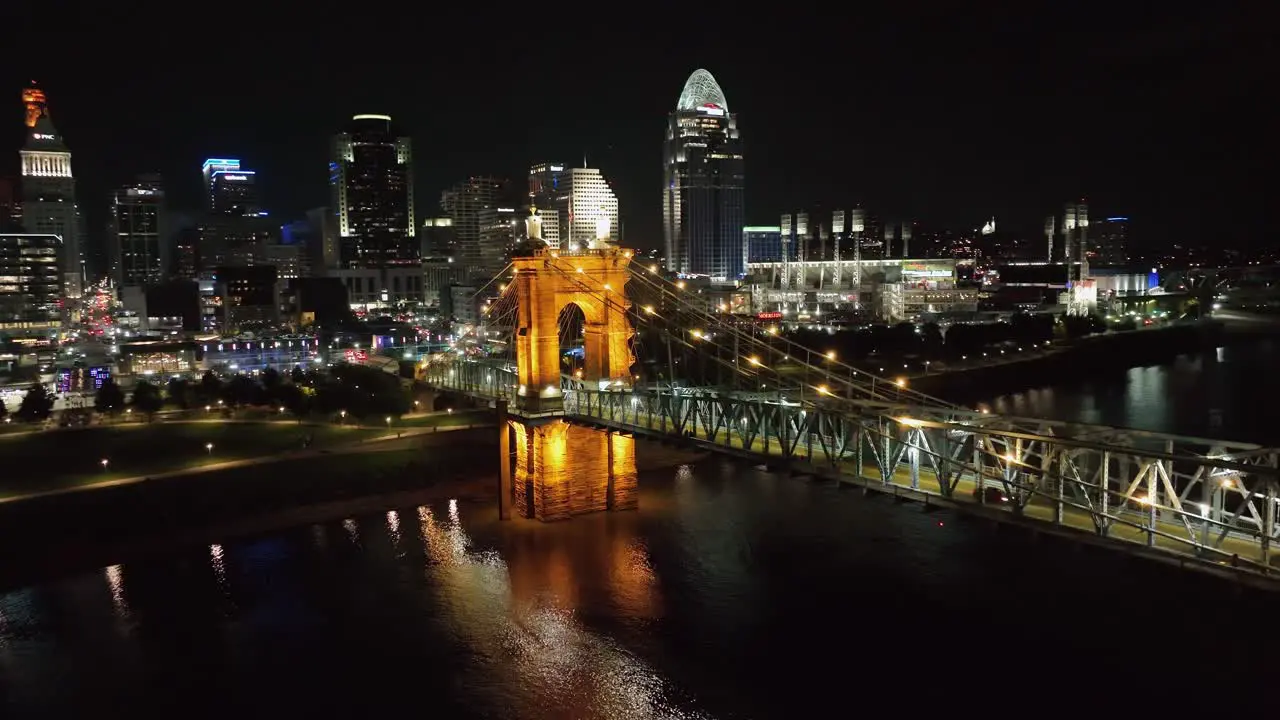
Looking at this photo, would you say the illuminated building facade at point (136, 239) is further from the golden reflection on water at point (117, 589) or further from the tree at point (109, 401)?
the golden reflection on water at point (117, 589)

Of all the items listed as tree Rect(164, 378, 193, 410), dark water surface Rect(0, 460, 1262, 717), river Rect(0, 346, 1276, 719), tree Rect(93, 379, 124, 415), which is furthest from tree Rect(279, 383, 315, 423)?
dark water surface Rect(0, 460, 1262, 717)

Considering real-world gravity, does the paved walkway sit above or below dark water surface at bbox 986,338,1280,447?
above

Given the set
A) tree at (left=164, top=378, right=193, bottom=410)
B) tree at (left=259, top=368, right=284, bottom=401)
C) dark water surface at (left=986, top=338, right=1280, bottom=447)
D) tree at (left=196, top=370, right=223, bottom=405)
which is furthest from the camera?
tree at (left=196, top=370, right=223, bottom=405)

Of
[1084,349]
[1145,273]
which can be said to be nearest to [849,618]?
[1084,349]

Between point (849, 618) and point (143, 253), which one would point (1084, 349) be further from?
point (143, 253)

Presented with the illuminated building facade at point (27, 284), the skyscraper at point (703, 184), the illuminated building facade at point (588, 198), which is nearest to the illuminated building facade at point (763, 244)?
the skyscraper at point (703, 184)

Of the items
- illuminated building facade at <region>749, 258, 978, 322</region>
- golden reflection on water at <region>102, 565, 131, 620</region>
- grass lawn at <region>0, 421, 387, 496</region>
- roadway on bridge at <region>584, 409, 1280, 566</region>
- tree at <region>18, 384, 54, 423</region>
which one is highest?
illuminated building facade at <region>749, 258, 978, 322</region>

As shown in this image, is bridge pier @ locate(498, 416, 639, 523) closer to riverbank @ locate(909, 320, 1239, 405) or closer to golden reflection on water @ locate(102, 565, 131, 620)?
golden reflection on water @ locate(102, 565, 131, 620)
